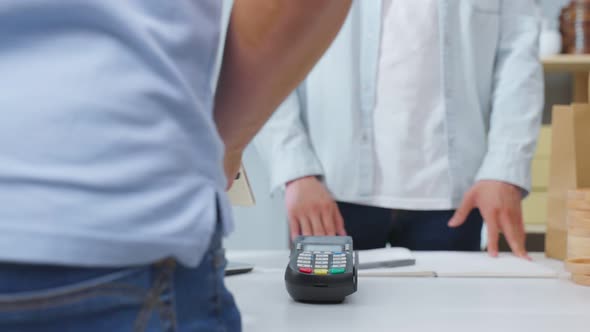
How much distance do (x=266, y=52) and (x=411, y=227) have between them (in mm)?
1002

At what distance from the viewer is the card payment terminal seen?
0.78 metres

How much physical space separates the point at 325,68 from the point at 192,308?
108 cm

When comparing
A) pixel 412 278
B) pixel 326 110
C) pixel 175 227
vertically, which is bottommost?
pixel 412 278

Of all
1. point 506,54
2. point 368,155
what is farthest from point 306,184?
point 506,54

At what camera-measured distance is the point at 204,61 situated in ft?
1.32

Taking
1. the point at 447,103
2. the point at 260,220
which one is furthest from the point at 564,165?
the point at 260,220

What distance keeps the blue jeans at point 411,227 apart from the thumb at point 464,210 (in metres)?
0.06

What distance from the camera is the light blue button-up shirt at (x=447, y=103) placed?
1372 mm

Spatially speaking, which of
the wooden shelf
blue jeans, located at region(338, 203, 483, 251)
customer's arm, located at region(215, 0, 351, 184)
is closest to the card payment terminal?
customer's arm, located at region(215, 0, 351, 184)

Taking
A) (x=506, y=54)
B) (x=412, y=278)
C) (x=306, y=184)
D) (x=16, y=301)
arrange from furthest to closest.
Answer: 1. (x=506, y=54)
2. (x=306, y=184)
3. (x=412, y=278)
4. (x=16, y=301)

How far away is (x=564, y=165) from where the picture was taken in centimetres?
116

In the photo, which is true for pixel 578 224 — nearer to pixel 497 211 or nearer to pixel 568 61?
pixel 497 211

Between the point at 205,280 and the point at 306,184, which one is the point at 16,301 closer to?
the point at 205,280

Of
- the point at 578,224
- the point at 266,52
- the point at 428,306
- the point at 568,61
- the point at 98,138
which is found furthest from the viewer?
the point at 568,61
